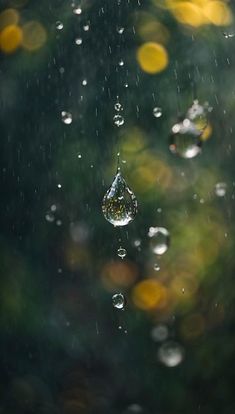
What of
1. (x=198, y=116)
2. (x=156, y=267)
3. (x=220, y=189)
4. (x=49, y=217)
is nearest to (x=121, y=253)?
(x=156, y=267)

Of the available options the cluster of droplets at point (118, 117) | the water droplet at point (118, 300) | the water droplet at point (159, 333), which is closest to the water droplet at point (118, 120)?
the cluster of droplets at point (118, 117)

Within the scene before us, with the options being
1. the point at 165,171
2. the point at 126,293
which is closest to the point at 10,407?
the point at 126,293

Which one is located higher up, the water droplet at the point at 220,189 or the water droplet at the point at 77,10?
the water droplet at the point at 77,10

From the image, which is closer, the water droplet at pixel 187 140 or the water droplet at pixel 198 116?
the water droplet at pixel 187 140

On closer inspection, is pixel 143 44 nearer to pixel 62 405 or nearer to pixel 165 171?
pixel 165 171

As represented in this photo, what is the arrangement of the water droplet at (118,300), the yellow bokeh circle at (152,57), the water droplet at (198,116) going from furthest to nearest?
the water droplet at (118,300)
the yellow bokeh circle at (152,57)
the water droplet at (198,116)

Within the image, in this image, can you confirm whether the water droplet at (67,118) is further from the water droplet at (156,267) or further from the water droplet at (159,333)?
the water droplet at (159,333)

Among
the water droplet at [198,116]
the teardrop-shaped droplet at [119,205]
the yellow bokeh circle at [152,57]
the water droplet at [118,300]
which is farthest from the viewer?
the water droplet at [118,300]

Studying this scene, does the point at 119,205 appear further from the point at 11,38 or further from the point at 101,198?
the point at 11,38

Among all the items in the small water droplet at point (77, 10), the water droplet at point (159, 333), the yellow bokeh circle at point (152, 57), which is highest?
the small water droplet at point (77, 10)

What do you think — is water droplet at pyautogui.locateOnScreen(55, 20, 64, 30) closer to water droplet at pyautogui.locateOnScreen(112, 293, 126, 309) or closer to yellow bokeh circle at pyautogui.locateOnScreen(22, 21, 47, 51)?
yellow bokeh circle at pyautogui.locateOnScreen(22, 21, 47, 51)
